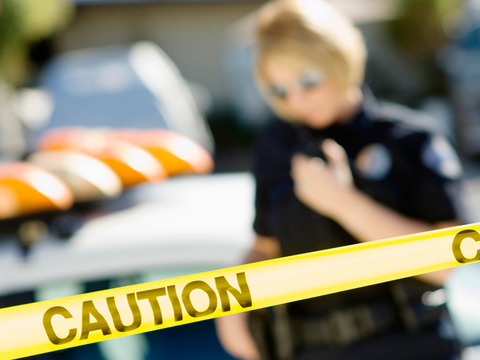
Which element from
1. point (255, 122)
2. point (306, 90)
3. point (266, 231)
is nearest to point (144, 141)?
point (266, 231)

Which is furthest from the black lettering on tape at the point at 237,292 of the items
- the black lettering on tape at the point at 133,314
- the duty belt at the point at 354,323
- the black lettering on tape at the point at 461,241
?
the duty belt at the point at 354,323

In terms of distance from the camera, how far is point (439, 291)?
4.01 feet

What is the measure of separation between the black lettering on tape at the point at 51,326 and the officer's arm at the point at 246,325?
66 centimetres

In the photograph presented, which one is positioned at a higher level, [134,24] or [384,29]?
[134,24]

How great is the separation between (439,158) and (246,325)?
2.13 feet

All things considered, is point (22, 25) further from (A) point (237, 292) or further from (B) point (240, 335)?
(A) point (237, 292)

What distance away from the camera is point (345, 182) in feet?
3.86

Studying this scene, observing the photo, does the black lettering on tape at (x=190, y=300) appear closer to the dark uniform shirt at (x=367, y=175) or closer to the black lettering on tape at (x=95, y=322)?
the black lettering on tape at (x=95, y=322)

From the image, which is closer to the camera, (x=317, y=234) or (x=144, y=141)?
(x=317, y=234)

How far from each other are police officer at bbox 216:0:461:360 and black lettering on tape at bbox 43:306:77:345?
59 centimetres

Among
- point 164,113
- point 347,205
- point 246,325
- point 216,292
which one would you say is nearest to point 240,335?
point 246,325

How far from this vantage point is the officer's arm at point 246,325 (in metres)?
1.39

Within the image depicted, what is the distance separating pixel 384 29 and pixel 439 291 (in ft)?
52.9

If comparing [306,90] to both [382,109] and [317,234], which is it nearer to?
[382,109]
